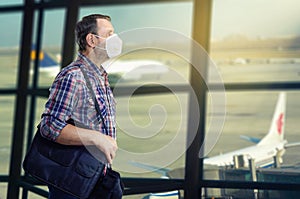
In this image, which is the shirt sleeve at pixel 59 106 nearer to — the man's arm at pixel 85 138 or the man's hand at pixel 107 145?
the man's arm at pixel 85 138

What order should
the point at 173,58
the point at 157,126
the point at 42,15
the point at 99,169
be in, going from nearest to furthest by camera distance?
the point at 99,169
the point at 157,126
the point at 173,58
the point at 42,15

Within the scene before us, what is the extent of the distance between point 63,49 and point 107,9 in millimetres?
431

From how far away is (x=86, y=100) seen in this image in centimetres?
160

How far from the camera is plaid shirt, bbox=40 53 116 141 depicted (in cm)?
156

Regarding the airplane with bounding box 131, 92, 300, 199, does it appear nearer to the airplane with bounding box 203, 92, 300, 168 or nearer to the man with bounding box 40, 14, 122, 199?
the airplane with bounding box 203, 92, 300, 168

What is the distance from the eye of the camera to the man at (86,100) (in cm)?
155

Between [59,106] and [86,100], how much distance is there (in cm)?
9

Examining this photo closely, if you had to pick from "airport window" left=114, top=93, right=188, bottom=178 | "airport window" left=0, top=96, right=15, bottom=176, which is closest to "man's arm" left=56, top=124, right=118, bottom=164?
"airport window" left=114, top=93, right=188, bottom=178

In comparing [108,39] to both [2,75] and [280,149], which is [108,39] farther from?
[2,75]

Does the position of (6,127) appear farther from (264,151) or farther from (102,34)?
(102,34)

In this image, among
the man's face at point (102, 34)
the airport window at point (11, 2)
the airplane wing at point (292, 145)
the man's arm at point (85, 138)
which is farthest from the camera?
the airport window at point (11, 2)

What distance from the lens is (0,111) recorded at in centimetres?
371

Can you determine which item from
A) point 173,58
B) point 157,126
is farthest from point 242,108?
point 157,126

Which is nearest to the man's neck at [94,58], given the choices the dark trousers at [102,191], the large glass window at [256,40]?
the dark trousers at [102,191]
